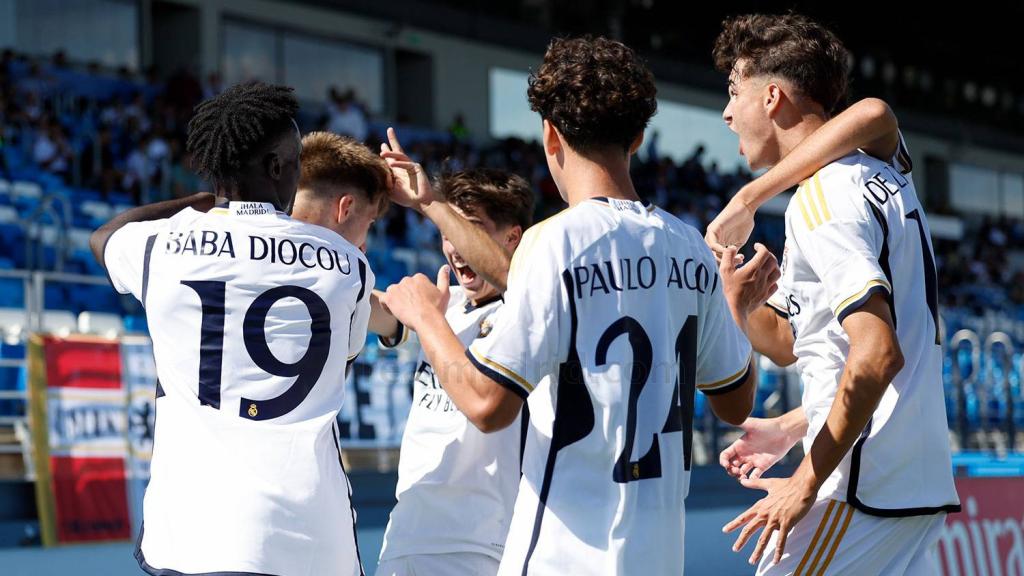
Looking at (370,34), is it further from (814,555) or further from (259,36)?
(814,555)

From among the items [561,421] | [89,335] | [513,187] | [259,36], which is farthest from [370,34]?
[561,421]

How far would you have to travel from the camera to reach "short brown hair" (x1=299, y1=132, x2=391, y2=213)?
312 centimetres

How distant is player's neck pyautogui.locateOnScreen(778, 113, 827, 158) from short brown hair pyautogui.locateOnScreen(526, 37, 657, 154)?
0.61 m

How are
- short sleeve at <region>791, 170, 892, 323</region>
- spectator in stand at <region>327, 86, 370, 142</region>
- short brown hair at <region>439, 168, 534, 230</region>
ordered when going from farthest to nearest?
spectator in stand at <region>327, 86, 370, 142</region> → short brown hair at <region>439, 168, 534, 230</region> → short sleeve at <region>791, 170, 892, 323</region>

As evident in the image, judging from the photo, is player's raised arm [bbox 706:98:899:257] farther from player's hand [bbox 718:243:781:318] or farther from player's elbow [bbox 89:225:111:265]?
player's elbow [bbox 89:225:111:265]

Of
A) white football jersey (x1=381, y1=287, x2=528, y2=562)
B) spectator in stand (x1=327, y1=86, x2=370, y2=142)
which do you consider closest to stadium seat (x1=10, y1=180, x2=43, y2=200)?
spectator in stand (x1=327, y1=86, x2=370, y2=142)

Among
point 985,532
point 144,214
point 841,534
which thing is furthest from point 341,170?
point 985,532

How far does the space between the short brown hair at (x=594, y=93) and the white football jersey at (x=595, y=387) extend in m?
0.15

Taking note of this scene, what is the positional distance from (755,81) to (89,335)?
5.27 meters

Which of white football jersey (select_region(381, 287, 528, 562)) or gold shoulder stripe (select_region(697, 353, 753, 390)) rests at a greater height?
gold shoulder stripe (select_region(697, 353, 753, 390))

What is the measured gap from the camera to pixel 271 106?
2762mm

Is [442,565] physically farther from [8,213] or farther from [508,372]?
[8,213]

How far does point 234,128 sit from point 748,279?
1.21m

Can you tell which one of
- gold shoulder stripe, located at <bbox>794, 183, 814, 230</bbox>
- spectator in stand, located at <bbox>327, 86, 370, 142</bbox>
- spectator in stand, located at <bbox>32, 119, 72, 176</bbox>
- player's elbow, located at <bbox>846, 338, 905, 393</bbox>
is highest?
spectator in stand, located at <bbox>327, 86, 370, 142</bbox>
